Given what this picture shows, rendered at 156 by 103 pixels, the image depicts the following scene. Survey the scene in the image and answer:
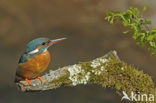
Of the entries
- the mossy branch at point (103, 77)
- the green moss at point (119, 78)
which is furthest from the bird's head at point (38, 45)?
the green moss at point (119, 78)

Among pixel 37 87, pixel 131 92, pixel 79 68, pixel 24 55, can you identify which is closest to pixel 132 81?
pixel 131 92

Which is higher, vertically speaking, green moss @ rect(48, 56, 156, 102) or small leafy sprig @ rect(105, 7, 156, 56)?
small leafy sprig @ rect(105, 7, 156, 56)

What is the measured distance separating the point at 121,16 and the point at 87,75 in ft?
2.82

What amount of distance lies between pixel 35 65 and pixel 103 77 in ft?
3.05

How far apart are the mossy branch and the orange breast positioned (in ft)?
0.67

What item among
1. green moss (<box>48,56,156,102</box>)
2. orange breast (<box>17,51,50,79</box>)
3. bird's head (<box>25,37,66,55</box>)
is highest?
bird's head (<box>25,37,66,55</box>)

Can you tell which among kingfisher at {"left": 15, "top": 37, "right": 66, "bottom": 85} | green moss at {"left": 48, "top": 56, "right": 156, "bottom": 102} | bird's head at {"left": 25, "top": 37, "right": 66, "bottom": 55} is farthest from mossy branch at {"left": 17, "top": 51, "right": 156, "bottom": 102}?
bird's head at {"left": 25, "top": 37, "right": 66, "bottom": 55}

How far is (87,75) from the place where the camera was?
365 cm

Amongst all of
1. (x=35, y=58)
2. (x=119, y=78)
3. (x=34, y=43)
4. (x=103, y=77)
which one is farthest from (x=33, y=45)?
(x=119, y=78)

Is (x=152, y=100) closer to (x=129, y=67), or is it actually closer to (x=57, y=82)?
(x=129, y=67)

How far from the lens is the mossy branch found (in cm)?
361

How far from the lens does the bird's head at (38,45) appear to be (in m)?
3.69

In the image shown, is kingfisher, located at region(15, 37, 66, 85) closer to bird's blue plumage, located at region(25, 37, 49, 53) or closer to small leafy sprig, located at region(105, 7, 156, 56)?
bird's blue plumage, located at region(25, 37, 49, 53)

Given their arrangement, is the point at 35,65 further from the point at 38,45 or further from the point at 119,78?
the point at 119,78
